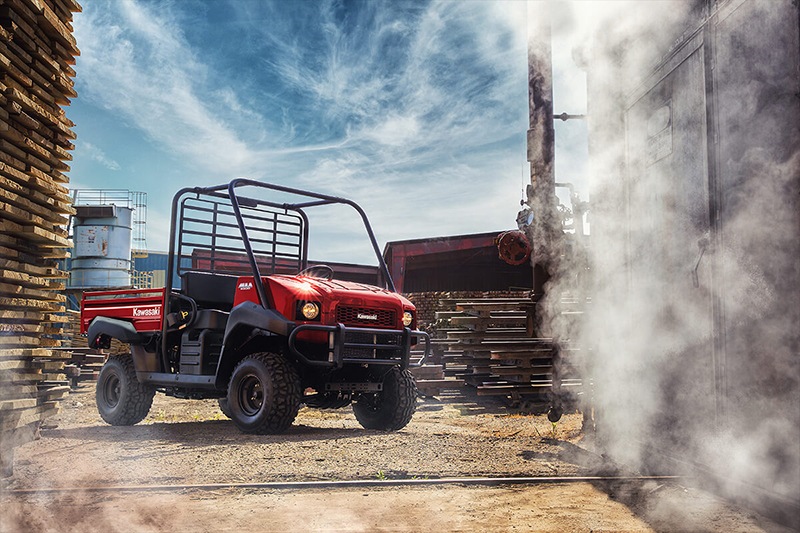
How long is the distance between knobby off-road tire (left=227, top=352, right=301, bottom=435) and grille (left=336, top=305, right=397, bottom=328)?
0.69 meters

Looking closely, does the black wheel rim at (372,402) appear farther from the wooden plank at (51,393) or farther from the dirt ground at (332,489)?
the wooden plank at (51,393)

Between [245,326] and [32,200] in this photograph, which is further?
[245,326]

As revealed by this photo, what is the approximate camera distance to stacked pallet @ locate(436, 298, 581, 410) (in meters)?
7.10

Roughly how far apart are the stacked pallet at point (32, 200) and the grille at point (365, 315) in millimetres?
2802

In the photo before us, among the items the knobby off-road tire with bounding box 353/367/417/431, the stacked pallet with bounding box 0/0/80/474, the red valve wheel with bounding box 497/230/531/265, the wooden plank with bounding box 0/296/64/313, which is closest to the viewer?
the stacked pallet with bounding box 0/0/80/474

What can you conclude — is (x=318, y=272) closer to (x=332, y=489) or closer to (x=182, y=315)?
(x=182, y=315)

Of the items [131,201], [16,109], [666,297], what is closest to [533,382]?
[666,297]

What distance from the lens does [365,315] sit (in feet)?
20.4

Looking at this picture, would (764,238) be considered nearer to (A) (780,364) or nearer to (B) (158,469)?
(A) (780,364)

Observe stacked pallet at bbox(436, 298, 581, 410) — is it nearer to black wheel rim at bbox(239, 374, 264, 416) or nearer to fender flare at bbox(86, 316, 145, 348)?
black wheel rim at bbox(239, 374, 264, 416)

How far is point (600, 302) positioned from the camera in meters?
5.59

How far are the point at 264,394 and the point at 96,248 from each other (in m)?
20.9

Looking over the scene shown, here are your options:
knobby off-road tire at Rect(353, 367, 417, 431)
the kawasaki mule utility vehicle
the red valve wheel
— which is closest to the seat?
the kawasaki mule utility vehicle

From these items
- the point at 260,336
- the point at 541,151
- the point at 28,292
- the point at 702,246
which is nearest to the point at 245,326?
the point at 260,336
